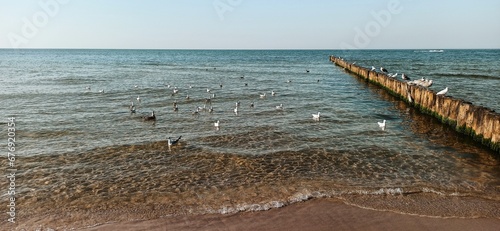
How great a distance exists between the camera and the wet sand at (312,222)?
7.47 meters

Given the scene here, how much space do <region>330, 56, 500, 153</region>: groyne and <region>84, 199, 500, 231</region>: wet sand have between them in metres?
6.58

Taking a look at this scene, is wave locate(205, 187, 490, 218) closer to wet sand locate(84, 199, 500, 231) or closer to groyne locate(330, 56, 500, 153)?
wet sand locate(84, 199, 500, 231)

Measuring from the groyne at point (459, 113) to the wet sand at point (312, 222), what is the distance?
658 cm

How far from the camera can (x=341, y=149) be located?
13.1 m

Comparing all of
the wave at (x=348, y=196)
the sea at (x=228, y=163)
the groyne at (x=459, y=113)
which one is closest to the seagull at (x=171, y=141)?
the sea at (x=228, y=163)

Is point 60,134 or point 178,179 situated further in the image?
point 60,134

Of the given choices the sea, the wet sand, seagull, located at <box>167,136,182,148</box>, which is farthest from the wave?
seagull, located at <box>167,136,182,148</box>

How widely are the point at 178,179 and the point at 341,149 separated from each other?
6.09 metres

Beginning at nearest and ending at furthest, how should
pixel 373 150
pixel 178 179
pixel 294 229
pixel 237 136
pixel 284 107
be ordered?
pixel 294 229 < pixel 178 179 < pixel 373 150 < pixel 237 136 < pixel 284 107

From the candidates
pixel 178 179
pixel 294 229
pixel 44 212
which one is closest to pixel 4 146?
pixel 44 212

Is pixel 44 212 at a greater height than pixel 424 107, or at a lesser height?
lesser

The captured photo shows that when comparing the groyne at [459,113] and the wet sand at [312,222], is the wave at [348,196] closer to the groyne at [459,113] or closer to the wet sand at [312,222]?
the wet sand at [312,222]

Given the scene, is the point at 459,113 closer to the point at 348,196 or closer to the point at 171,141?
the point at 348,196

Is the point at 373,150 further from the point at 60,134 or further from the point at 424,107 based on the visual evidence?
the point at 60,134
